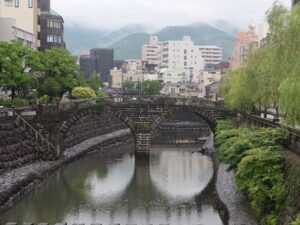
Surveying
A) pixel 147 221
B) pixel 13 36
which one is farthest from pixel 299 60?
pixel 13 36

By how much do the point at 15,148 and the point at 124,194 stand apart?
1008cm

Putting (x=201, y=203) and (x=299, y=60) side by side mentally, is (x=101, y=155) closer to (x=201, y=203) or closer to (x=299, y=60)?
(x=201, y=203)

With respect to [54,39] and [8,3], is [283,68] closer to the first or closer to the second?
[8,3]

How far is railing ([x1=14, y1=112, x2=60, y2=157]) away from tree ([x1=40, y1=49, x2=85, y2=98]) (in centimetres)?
1253

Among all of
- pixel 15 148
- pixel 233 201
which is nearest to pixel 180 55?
pixel 15 148

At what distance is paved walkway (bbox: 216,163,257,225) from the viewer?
23.9m

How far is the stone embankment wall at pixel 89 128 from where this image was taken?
5561cm

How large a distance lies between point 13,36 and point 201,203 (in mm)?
38044

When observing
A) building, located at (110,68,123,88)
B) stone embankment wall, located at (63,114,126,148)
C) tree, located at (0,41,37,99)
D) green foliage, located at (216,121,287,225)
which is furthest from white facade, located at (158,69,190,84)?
green foliage, located at (216,121,287,225)

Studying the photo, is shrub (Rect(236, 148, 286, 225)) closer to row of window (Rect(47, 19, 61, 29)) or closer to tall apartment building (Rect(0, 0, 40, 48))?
tall apartment building (Rect(0, 0, 40, 48))

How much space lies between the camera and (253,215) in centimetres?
2425

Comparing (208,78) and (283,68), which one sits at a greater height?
(283,68)

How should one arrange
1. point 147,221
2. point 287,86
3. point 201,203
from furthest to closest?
point 201,203
point 147,221
point 287,86

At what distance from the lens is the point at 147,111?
54.4 metres
